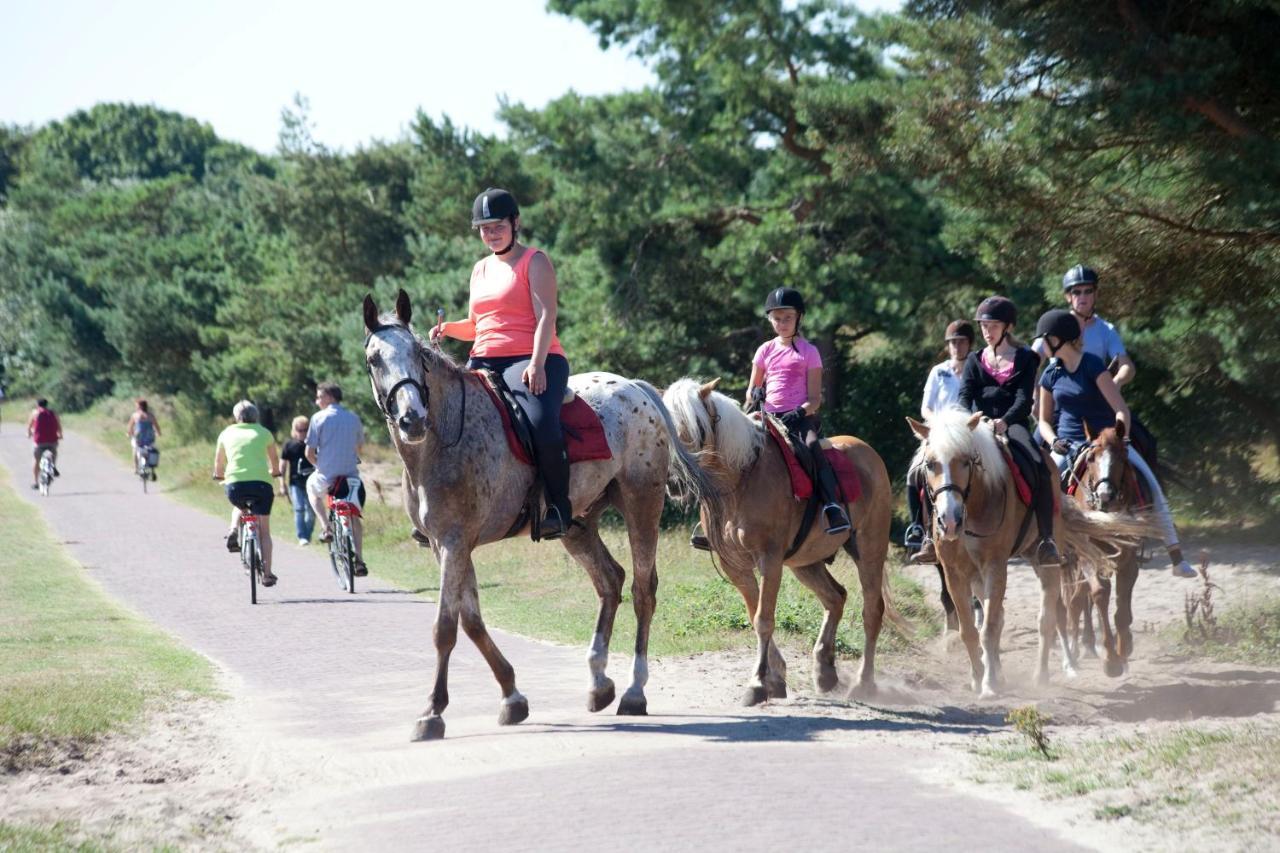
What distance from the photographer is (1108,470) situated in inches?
464

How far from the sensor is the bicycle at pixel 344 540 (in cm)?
1669

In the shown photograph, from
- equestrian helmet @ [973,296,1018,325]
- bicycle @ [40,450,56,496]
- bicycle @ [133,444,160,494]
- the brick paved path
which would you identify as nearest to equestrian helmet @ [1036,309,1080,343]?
equestrian helmet @ [973,296,1018,325]

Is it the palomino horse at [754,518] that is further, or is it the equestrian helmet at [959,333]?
the equestrian helmet at [959,333]

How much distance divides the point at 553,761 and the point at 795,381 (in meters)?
3.98

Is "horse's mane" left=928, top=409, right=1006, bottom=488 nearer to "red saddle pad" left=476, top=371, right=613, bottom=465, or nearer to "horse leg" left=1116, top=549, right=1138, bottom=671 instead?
"horse leg" left=1116, top=549, right=1138, bottom=671

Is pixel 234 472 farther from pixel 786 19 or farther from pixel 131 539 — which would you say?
pixel 786 19

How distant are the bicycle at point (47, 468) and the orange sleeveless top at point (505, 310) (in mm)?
28272

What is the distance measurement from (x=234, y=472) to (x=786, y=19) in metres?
10.4

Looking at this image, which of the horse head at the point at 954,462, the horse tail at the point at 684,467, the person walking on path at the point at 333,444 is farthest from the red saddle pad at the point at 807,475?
the person walking on path at the point at 333,444

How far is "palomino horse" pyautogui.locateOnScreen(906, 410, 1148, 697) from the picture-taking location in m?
10.3

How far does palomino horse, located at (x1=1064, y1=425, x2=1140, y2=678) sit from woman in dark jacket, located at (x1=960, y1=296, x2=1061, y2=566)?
87 cm

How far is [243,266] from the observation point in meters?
49.4

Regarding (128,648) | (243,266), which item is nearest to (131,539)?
(128,648)

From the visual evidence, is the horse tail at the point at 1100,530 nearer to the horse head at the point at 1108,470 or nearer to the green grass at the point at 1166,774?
the horse head at the point at 1108,470
